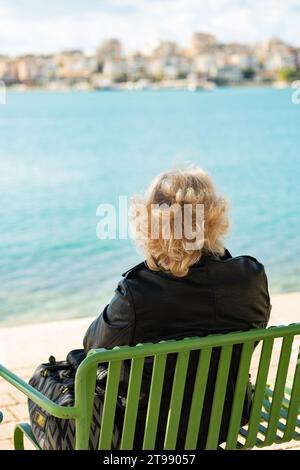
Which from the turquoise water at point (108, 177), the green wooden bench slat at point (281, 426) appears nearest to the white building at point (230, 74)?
the turquoise water at point (108, 177)

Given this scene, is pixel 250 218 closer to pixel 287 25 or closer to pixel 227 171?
pixel 227 171

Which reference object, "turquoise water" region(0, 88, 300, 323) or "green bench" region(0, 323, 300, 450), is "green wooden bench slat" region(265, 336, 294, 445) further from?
"turquoise water" region(0, 88, 300, 323)

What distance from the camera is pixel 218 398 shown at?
2.45 meters

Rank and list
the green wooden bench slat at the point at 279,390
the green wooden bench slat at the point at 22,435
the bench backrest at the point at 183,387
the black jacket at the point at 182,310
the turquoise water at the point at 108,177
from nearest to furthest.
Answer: the bench backrest at the point at 183,387
the black jacket at the point at 182,310
the green wooden bench slat at the point at 279,390
the green wooden bench slat at the point at 22,435
the turquoise water at the point at 108,177

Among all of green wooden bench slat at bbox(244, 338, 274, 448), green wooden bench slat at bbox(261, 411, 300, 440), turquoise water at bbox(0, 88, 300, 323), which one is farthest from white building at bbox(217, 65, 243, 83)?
green wooden bench slat at bbox(244, 338, 274, 448)

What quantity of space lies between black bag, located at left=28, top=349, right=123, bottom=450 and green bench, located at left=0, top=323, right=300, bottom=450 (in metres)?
0.08

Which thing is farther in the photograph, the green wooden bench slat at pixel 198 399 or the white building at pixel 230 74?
the white building at pixel 230 74

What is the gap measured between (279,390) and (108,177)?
97.0 ft

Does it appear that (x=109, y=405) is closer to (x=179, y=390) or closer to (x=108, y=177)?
(x=179, y=390)

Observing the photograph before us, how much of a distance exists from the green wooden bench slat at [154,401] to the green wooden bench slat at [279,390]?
0.38 metres

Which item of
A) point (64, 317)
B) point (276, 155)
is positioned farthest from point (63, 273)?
point (276, 155)

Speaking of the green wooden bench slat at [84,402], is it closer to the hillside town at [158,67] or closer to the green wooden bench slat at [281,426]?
the green wooden bench slat at [281,426]

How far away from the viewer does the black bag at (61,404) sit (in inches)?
95.3

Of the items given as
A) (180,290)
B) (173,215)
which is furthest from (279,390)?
(173,215)
